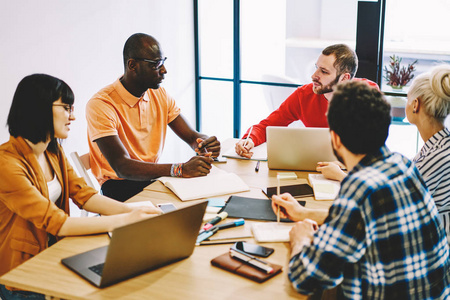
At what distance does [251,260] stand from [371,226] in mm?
407

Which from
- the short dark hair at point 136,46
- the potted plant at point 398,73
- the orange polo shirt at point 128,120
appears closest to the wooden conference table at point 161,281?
the orange polo shirt at point 128,120

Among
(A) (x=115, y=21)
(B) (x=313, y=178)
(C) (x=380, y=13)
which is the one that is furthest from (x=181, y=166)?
(C) (x=380, y=13)

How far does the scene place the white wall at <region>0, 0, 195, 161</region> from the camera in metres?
2.73

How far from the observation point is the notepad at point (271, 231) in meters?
1.73

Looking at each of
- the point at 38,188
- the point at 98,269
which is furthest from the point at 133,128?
the point at 98,269

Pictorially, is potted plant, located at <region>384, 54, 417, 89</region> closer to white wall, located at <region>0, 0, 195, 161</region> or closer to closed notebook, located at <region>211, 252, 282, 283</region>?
white wall, located at <region>0, 0, 195, 161</region>

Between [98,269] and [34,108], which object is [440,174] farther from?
[34,108]

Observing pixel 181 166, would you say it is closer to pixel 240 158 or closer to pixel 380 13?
pixel 240 158

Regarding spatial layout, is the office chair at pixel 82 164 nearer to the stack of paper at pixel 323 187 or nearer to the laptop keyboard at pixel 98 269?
the laptop keyboard at pixel 98 269

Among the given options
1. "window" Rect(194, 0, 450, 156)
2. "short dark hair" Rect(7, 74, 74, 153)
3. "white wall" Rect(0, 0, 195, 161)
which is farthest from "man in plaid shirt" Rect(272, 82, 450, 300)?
"window" Rect(194, 0, 450, 156)

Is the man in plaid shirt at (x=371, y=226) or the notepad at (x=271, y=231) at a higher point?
the man in plaid shirt at (x=371, y=226)

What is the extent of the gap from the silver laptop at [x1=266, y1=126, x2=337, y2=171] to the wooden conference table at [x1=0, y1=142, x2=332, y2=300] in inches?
30.6

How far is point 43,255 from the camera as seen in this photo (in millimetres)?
1633

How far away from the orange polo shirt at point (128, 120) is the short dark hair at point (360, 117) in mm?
1412
